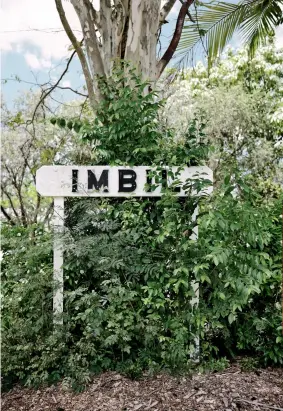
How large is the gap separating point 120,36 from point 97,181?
157 centimetres

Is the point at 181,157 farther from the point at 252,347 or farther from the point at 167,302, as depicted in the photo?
the point at 252,347

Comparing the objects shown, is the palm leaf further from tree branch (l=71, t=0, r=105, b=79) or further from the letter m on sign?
the letter m on sign

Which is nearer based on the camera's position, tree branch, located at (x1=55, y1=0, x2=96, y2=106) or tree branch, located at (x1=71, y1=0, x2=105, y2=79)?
tree branch, located at (x1=71, y1=0, x2=105, y2=79)

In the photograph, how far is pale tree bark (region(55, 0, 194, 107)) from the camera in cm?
468

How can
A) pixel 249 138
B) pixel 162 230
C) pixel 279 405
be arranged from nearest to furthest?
pixel 279 405
pixel 162 230
pixel 249 138

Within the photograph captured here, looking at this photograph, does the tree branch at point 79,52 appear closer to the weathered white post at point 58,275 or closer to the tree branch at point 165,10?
the tree branch at point 165,10

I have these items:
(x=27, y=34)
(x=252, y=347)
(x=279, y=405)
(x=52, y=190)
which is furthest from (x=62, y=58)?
(x=279, y=405)

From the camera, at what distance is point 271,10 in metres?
6.78

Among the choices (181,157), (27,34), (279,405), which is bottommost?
(279,405)

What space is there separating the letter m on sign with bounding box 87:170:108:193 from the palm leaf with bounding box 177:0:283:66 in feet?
9.85

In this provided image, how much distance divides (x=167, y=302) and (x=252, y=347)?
3.16 feet

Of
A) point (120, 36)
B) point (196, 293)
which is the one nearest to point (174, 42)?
point (120, 36)

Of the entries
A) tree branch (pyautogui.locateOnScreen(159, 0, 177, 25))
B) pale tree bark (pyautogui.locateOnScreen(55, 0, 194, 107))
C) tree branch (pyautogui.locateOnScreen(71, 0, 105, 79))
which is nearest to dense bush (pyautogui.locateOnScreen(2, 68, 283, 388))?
pale tree bark (pyautogui.locateOnScreen(55, 0, 194, 107))

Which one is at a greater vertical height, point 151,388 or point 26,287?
point 26,287
